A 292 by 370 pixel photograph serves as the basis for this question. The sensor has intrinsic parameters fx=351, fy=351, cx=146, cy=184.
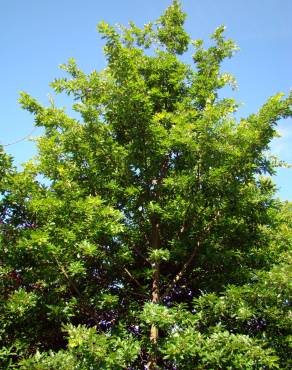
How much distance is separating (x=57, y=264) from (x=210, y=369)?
3365mm

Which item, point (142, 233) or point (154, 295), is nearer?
point (154, 295)

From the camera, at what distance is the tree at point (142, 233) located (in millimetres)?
6504

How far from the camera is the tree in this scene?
6504mm

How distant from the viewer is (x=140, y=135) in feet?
27.6

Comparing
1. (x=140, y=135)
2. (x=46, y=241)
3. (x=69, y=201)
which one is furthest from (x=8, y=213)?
(x=140, y=135)

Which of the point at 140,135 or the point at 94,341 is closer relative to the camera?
the point at 94,341

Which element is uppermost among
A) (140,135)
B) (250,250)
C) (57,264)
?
(140,135)

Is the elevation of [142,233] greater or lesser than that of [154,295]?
greater

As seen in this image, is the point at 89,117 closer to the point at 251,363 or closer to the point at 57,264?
the point at 57,264

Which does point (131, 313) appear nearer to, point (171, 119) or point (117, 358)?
point (117, 358)

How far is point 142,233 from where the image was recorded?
873 centimetres

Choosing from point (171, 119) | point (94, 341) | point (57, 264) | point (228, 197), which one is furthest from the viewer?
point (171, 119)

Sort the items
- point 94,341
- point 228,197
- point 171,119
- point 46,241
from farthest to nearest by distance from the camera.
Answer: point 171,119 → point 228,197 → point 46,241 → point 94,341

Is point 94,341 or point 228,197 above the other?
point 228,197
